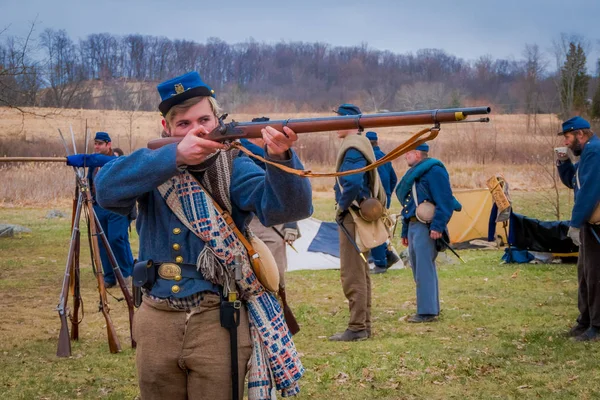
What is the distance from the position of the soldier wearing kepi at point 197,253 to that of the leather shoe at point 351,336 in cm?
494

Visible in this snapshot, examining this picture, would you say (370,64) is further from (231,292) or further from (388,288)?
(231,292)

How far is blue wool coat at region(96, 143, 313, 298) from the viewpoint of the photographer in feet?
10.6

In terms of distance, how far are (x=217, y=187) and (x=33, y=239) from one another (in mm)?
14702

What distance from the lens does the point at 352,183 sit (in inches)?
316

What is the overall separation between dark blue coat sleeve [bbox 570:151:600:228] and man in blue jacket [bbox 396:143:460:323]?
63.7 inches

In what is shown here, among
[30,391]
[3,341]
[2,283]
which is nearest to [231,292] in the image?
[30,391]

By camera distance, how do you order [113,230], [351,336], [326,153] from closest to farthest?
[351,336] → [113,230] → [326,153]

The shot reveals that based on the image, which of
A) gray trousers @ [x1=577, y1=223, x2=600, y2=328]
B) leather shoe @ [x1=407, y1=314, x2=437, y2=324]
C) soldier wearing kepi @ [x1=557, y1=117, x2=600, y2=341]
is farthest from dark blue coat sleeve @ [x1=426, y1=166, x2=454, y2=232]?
gray trousers @ [x1=577, y1=223, x2=600, y2=328]

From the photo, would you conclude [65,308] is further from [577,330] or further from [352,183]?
[577,330]

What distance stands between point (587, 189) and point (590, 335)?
5.06 feet

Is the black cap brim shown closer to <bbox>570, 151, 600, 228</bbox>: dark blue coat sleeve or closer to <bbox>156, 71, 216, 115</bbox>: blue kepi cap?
<bbox>156, 71, 216, 115</bbox>: blue kepi cap

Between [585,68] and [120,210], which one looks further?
[585,68]

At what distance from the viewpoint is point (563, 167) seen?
8883 mm

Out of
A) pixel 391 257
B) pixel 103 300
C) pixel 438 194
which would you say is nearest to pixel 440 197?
pixel 438 194
